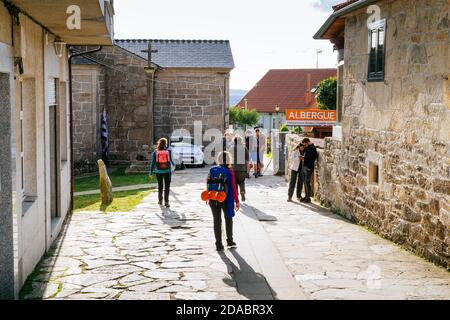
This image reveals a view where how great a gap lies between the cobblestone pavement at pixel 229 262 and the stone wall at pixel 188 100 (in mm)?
17189

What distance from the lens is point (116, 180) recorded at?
2369 centimetres

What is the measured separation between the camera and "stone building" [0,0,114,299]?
286 inches

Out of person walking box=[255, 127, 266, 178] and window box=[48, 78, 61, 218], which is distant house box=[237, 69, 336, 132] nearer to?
person walking box=[255, 127, 266, 178]

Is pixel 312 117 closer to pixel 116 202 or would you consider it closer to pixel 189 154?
pixel 116 202

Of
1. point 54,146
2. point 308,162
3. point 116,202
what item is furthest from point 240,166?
point 54,146

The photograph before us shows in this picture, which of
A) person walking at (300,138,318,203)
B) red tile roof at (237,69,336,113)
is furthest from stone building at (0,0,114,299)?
red tile roof at (237,69,336,113)

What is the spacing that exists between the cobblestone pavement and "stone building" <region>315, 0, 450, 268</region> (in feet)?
1.57

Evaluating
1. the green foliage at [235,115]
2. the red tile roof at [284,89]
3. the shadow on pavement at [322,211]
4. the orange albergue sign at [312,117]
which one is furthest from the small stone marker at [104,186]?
the red tile roof at [284,89]

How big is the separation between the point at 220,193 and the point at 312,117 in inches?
335

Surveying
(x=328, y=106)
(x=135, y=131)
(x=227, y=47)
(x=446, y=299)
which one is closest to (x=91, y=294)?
(x=446, y=299)

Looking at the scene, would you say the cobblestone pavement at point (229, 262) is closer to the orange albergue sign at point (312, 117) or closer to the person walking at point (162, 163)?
the person walking at point (162, 163)

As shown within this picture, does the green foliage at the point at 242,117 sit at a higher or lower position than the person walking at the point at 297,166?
higher

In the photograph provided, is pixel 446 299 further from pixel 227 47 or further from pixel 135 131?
pixel 227 47

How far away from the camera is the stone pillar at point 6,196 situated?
7215 millimetres
